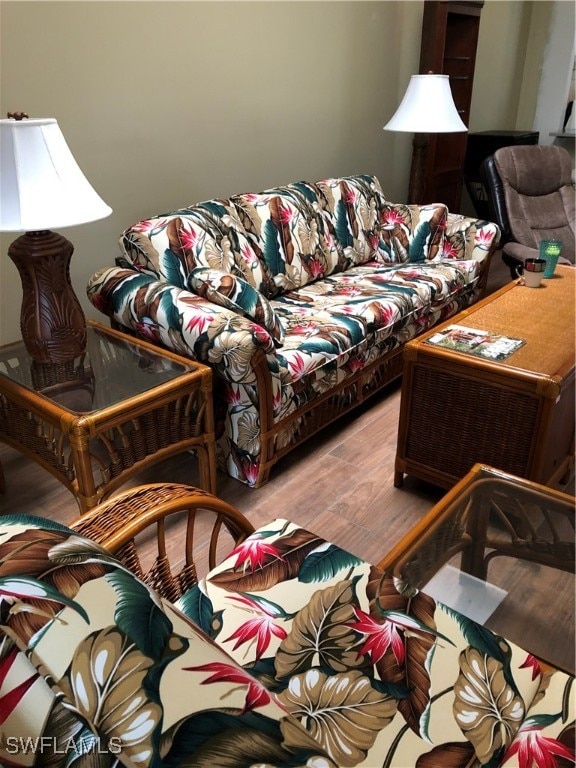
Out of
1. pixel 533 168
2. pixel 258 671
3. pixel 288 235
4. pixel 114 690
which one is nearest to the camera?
pixel 114 690

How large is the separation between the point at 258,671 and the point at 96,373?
1109 mm

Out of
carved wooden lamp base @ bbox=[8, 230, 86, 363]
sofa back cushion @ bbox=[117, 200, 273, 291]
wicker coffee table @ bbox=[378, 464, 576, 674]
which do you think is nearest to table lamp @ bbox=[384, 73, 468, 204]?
sofa back cushion @ bbox=[117, 200, 273, 291]

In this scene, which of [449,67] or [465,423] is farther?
[449,67]

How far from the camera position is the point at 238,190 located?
3049 millimetres

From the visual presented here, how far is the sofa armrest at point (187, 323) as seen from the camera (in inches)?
70.5

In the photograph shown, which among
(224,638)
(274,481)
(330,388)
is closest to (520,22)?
(330,388)

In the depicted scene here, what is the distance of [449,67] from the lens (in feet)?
13.4

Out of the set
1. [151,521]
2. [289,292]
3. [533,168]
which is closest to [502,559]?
[151,521]

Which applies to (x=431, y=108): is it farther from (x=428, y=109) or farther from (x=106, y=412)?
(x=106, y=412)

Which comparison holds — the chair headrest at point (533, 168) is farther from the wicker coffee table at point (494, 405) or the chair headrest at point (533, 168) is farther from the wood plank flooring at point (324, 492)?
the wood plank flooring at point (324, 492)

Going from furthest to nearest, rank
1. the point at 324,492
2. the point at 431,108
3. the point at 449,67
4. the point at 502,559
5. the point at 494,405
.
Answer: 1. the point at 449,67
2. the point at 431,108
3. the point at 324,492
4. the point at 494,405
5. the point at 502,559

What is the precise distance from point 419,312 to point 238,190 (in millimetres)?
1102

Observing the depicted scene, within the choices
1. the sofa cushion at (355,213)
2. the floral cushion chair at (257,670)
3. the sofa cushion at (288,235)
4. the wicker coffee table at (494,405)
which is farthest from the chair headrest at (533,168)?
the floral cushion chair at (257,670)

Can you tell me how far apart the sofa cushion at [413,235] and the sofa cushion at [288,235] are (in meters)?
0.44
